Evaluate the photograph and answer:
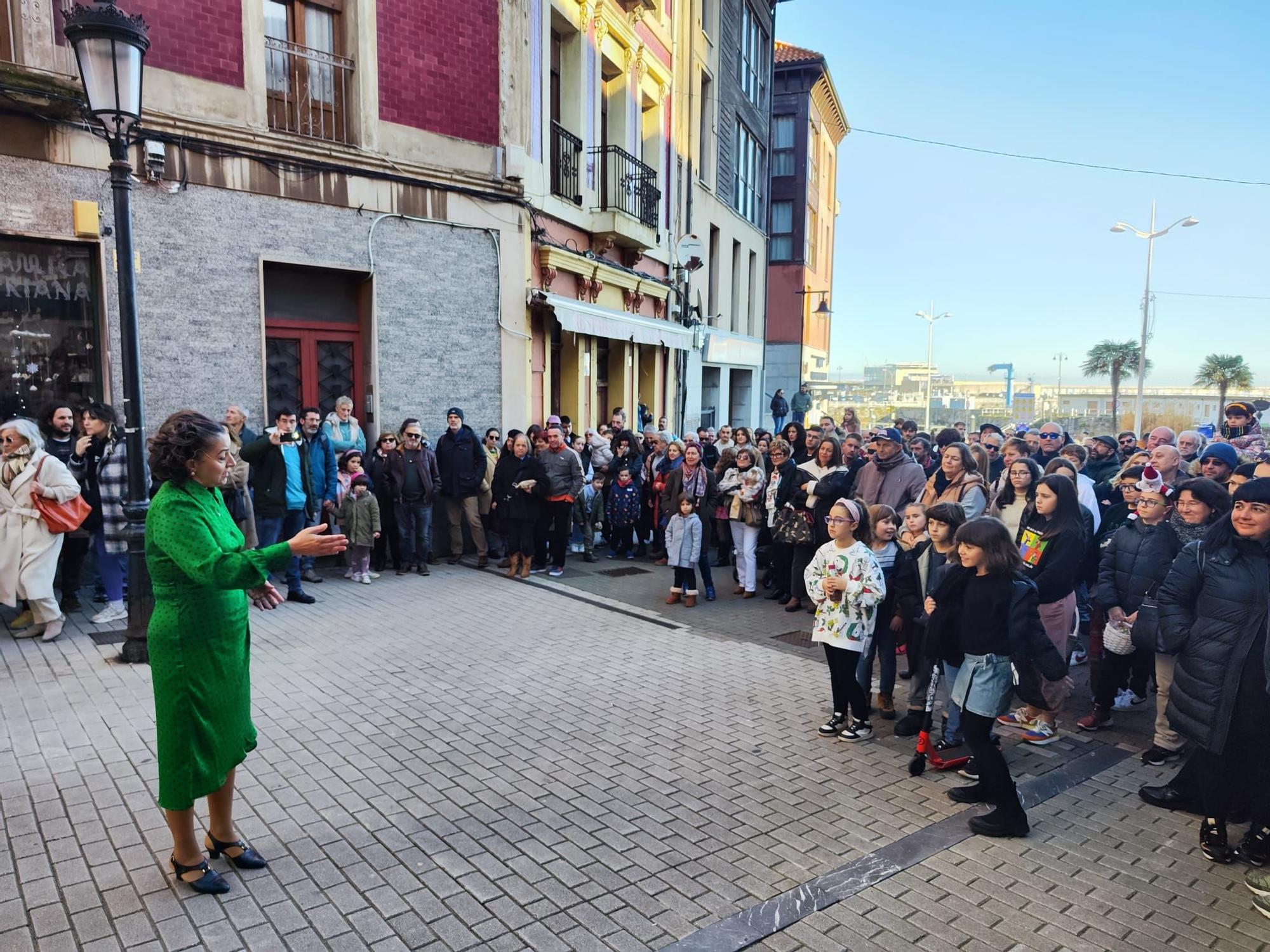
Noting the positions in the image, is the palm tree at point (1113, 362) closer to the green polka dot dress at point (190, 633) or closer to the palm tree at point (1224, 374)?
the palm tree at point (1224, 374)

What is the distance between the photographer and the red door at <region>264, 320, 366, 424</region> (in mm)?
10898

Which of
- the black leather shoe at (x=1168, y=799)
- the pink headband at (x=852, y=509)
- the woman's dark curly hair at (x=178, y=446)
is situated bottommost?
the black leather shoe at (x=1168, y=799)

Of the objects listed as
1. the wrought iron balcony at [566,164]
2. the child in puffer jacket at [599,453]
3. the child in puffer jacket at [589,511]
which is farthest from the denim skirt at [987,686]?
the wrought iron balcony at [566,164]

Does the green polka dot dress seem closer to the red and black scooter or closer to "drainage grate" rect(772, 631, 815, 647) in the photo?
the red and black scooter

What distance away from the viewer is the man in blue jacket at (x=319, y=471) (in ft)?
30.6

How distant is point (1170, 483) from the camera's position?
22.8 ft

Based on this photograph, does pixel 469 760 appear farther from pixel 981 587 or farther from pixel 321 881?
pixel 981 587

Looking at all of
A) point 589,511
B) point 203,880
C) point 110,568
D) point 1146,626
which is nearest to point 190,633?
point 203,880

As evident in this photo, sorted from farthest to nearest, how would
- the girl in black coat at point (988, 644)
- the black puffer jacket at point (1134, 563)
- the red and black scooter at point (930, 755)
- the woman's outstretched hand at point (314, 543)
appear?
the black puffer jacket at point (1134, 563) < the red and black scooter at point (930, 755) < the girl in black coat at point (988, 644) < the woman's outstretched hand at point (314, 543)

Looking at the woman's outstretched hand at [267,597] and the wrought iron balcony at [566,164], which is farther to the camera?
the wrought iron balcony at [566,164]

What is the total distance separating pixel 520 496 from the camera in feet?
34.0

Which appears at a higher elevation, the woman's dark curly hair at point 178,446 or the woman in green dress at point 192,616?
the woman's dark curly hair at point 178,446

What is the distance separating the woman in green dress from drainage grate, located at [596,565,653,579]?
24.2 feet

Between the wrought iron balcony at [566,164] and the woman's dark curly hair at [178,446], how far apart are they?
11.4 m
